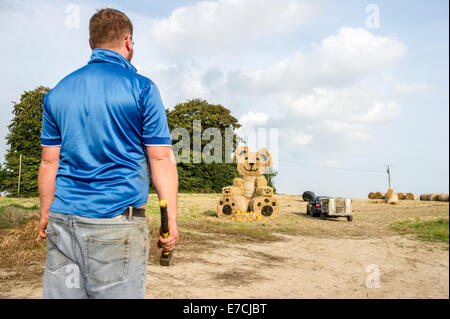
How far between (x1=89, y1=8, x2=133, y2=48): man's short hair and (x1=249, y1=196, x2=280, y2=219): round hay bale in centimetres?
1288

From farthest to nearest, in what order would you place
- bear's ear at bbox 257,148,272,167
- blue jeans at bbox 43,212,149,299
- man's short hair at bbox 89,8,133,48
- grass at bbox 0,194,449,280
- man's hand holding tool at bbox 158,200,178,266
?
bear's ear at bbox 257,148,272,167 → grass at bbox 0,194,449,280 → man's short hair at bbox 89,8,133,48 → man's hand holding tool at bbox 158,200,178,266 → blue jeans at bbox 43,212,149,299

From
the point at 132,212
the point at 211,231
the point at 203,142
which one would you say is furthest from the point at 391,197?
the point at 132,212

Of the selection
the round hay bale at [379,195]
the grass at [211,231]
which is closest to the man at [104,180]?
the grass at [211,231]

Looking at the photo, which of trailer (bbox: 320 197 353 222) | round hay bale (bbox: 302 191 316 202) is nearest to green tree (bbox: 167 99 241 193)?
round hay bale (bbox: 302 191 316 202)

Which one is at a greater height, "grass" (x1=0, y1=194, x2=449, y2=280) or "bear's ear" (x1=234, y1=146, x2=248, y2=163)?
"bear's ear" (x1=234, y1=146, x2=248, y2=163)

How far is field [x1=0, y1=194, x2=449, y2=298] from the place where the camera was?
189 inches

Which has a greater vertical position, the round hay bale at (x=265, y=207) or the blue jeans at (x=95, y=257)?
the blue jeans at (x=95, y=257)

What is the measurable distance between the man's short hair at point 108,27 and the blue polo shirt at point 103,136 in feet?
0.66

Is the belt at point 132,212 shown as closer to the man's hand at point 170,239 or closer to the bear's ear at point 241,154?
the man's hand at point 170,239

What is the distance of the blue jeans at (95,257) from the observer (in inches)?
71.4

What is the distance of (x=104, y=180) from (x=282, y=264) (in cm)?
547

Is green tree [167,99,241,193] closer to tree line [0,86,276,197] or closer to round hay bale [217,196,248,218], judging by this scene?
tree line [0,86,276,197]
